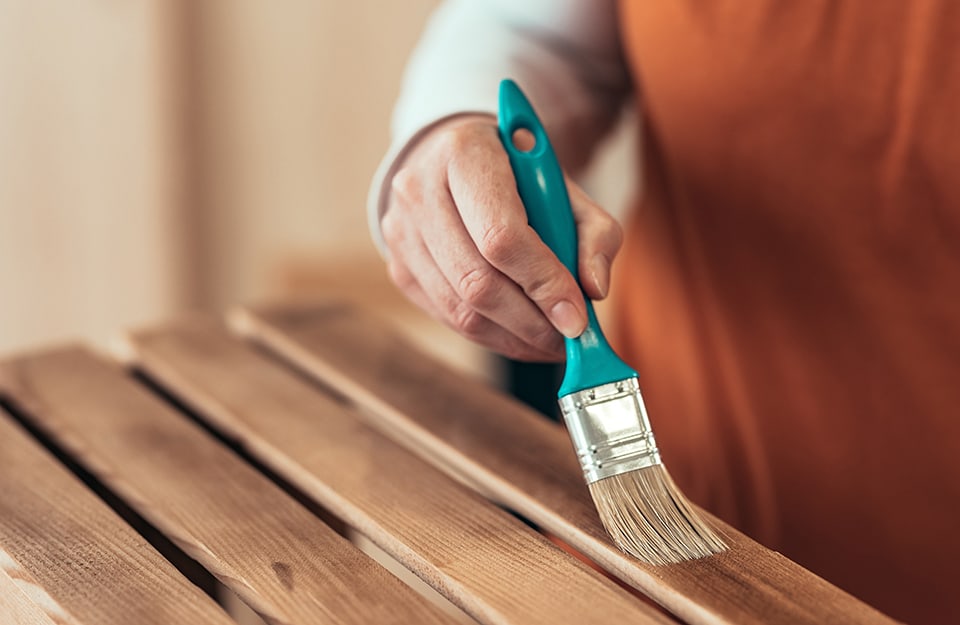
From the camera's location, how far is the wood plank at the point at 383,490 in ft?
1.83

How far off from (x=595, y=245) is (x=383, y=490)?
19 centimetres

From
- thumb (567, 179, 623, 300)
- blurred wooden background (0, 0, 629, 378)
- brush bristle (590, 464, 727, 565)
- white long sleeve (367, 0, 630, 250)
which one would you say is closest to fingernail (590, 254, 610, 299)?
thumb (567, 179, 623, 300)

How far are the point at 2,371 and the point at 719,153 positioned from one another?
56 cm

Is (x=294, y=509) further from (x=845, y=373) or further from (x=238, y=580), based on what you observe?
(x=845, y=373)

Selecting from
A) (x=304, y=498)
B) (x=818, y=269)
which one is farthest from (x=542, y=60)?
(x=304, y=498)

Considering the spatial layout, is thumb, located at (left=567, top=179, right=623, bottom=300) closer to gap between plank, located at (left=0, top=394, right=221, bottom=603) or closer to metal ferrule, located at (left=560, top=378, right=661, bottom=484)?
metal ferrule, located at (left=560, top=378, right=661, bottom=484)

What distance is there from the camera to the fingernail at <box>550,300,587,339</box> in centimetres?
63

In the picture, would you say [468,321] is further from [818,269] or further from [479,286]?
[818,269]

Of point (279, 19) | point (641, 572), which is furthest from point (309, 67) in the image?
point (641, 572)

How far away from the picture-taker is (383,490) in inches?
26.4

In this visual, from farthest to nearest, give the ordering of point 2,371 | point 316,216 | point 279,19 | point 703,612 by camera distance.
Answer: point 316,216 → point 279,19 → point 2,371 → point 703,612

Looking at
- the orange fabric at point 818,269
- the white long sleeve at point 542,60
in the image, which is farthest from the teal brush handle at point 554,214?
the orange fabric at point 818,269

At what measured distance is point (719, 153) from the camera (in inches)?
34.8

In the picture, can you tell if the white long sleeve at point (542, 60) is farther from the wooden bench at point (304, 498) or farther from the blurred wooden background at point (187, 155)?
the blurred wooden background at point (187, 155)
